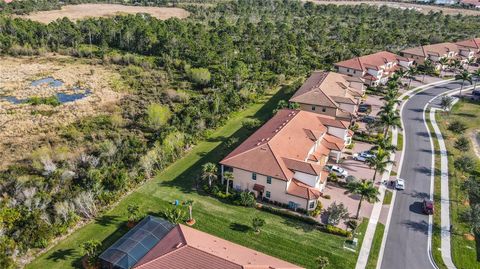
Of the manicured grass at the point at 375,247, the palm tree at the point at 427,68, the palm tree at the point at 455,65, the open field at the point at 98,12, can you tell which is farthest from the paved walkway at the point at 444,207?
the open field at the point at 98,12

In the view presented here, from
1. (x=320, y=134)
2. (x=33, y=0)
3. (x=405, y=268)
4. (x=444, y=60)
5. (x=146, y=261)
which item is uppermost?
(x=33, y=0)

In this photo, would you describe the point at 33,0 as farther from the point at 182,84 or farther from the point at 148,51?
the point at 182,84

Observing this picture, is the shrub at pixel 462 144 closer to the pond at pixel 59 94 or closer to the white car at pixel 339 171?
the white car at pixel 339 171

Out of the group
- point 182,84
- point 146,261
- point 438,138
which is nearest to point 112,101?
point 182,84

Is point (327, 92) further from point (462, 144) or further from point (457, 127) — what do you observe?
point (457, 127)

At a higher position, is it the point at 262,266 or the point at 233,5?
the point at 233,5

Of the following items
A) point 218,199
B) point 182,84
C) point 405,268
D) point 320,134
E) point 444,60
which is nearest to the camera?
point 405,268

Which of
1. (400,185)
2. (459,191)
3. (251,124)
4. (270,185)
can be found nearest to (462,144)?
(459,191)
